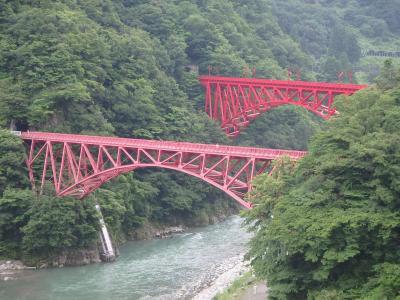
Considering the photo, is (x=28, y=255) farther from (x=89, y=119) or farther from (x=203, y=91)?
(x=203, y=91)

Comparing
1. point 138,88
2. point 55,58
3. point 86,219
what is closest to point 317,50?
point 138,88

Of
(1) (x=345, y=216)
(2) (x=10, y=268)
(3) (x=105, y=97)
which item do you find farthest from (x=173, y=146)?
(3) (x=105, y=97)

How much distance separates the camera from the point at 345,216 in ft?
79.0

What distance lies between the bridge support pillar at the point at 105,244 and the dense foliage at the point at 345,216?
1593 cm

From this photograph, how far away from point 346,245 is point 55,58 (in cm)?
3325

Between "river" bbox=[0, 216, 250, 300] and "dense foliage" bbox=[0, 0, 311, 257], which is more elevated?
"dense foliage" bbox=[0, 0, 311, 257]

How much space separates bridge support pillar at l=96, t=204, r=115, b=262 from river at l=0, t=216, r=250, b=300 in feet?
2.34

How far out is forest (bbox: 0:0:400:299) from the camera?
80.5 feet

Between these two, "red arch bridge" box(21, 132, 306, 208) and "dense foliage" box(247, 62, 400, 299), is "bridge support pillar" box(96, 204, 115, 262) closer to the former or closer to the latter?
"red arch bridge" box(21, 132, 306, 208)

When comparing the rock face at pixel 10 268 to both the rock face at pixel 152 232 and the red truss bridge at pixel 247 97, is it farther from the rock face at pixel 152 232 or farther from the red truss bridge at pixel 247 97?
the red truss bridge at pixel 247 97

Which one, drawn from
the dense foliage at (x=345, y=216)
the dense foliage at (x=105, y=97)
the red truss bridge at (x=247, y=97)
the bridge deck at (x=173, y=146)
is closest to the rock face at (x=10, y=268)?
the dense foliage at (x=105, y=97)

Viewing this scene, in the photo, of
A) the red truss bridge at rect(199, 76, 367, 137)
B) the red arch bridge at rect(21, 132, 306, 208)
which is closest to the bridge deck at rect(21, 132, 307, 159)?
the red arch bridge at rect(21, 132, 306, 208)

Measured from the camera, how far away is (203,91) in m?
71.2

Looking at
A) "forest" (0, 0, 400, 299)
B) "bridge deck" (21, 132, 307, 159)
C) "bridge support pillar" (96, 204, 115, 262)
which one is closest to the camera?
"forest" (0, 0, 400, 299)
